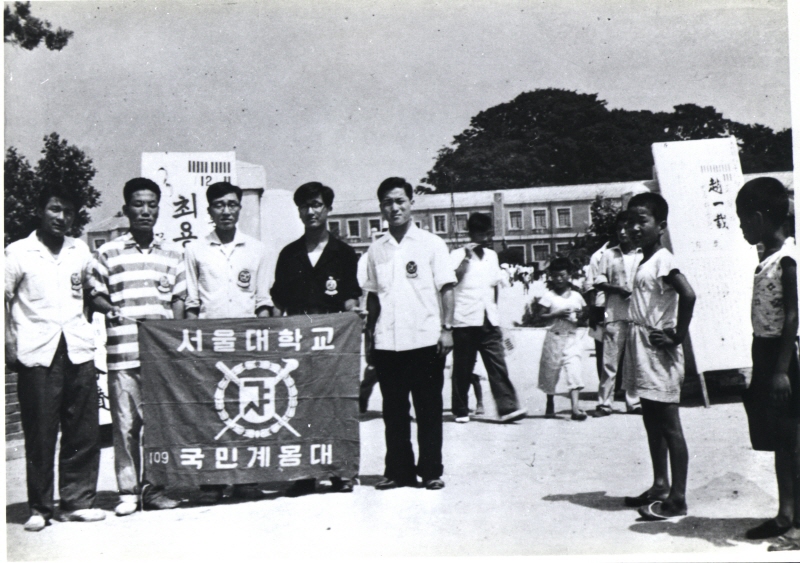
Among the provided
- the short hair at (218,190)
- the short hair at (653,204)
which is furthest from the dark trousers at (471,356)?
the short hair at (218,190)

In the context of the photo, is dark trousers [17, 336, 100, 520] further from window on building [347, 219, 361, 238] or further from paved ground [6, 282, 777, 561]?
window on building [347, 219, 361, 238]

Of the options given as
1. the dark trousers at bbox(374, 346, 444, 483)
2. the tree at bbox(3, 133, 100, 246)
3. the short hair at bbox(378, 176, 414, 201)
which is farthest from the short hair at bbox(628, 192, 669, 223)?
the tree at bbox(3, 133, 100, 246)

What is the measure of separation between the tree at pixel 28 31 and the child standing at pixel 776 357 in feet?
14.1

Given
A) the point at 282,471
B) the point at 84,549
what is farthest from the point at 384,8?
the point at 84,549

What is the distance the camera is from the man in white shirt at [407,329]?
4.63m

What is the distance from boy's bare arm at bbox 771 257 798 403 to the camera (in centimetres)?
352

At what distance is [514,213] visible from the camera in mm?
27188

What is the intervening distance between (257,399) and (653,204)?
249 cm

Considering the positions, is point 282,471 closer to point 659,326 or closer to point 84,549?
point 84,549

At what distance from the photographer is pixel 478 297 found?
6434 mm

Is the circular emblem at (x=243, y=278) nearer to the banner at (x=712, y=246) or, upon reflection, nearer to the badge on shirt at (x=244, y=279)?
the badge on shirt at (x=244, y=279)

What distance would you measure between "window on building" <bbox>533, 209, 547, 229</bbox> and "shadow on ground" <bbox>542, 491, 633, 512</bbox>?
18.1 m

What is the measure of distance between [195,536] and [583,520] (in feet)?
6.56

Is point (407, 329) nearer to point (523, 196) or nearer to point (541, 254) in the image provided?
point (523, 196)
